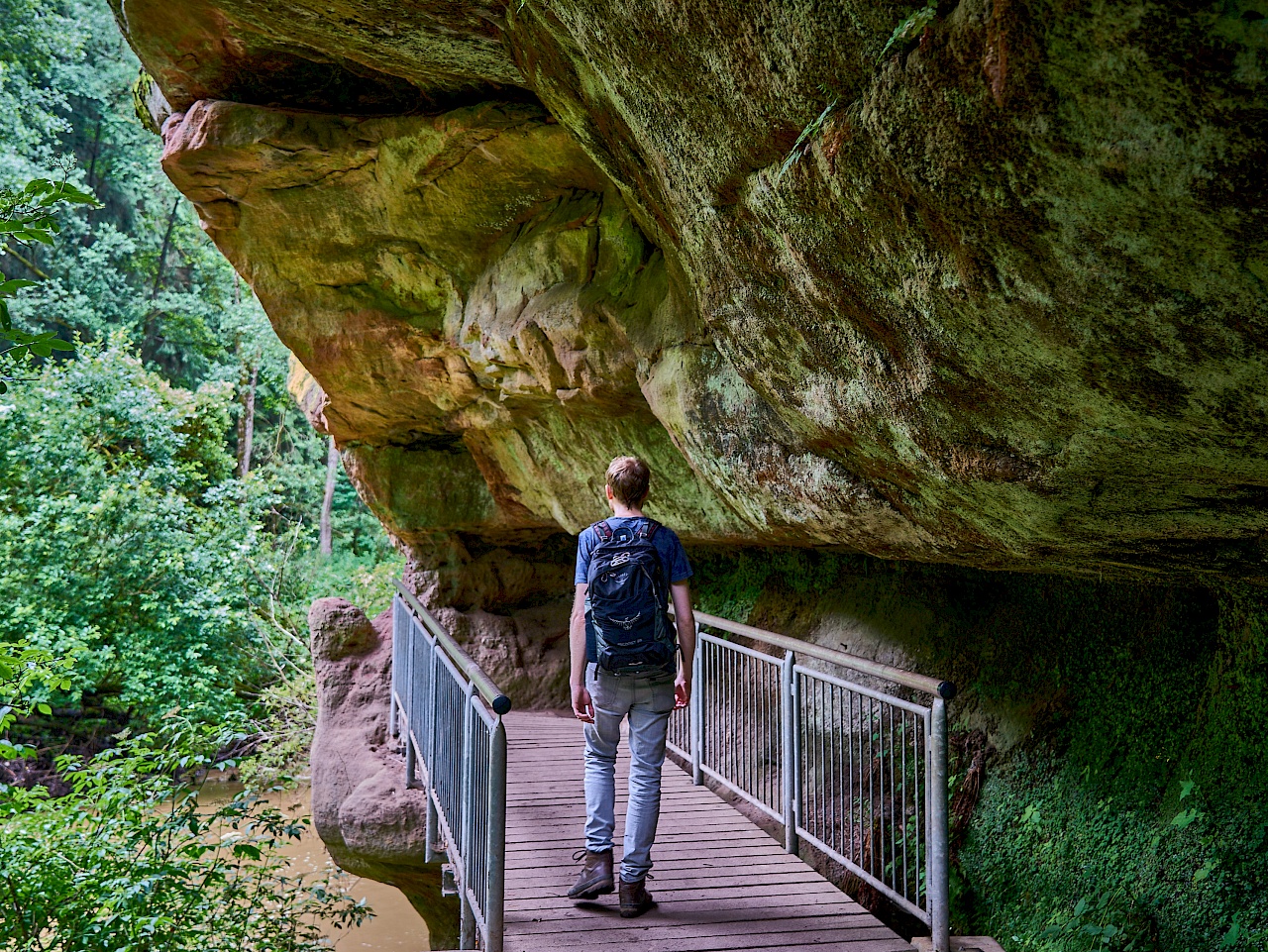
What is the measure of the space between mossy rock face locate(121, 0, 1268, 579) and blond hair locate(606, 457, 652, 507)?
2.17 feet

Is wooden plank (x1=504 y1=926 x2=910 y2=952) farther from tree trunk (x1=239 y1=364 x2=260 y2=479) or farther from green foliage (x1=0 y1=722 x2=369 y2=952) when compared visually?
tree trunk (x1=239 y1=364 x2=260 y2=479)

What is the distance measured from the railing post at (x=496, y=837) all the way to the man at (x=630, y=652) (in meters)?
0.35

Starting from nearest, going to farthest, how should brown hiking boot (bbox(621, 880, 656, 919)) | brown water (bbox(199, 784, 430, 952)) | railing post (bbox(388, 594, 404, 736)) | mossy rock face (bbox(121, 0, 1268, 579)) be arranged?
mossy rock face (bbox(121, 0, 1268, 579)), brown hiking boot (bbox(621, 880, 656, 919)), railing post (bbox(388, 594, 404, 736)), brown water (bbox(199, 784, 430, 952))

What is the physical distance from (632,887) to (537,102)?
4.12m

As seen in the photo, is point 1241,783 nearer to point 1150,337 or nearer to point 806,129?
point 1150,337

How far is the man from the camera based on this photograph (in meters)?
3.75

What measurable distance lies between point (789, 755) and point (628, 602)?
1678 mm

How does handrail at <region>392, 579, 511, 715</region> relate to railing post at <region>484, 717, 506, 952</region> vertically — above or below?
above

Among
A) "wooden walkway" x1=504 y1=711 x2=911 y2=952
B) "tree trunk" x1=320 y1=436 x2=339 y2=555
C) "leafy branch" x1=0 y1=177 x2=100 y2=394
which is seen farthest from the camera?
"tree trunk" x1=320 y1=436 x2=339 y2=555

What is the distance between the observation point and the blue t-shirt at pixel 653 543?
12.6 ft

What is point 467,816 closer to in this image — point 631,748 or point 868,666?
point 631,748

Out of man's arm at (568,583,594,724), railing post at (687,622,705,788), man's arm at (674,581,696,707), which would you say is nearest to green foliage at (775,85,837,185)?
man's arm at (674,581,696,707)

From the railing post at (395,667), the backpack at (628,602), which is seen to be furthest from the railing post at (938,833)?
the railing post at (395,667)

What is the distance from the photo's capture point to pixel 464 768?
4352mm
